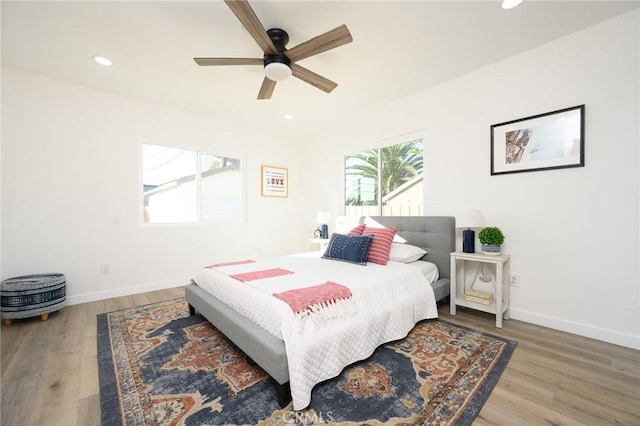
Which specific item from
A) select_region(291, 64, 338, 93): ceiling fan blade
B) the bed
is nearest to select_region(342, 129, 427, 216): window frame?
the bed

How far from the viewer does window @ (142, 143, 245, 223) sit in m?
3.81

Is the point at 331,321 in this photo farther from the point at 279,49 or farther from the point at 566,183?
the point at 566,183

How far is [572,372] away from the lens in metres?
1.78

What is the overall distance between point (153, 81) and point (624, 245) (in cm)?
491

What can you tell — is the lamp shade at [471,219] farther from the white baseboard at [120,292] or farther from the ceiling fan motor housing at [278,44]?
the white baseboard at [120,292]

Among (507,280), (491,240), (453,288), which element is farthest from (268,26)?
(507,280)

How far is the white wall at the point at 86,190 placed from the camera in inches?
113

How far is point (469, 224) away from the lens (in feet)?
8.73

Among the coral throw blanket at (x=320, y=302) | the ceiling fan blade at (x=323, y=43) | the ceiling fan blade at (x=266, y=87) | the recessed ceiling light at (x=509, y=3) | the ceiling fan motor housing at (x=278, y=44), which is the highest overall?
the recessed ceiling light at (x=509, y=3)

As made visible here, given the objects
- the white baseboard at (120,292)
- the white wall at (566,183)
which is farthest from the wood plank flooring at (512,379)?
the white baseboard at (120,292)

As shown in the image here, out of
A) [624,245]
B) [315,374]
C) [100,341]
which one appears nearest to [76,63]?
[100,341]

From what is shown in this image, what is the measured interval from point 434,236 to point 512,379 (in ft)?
5.28

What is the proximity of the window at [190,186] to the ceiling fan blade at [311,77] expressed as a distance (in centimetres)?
247

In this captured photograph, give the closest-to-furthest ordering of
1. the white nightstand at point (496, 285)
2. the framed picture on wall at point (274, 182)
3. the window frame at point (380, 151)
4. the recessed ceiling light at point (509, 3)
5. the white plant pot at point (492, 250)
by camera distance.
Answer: the recessed ceiling light at point (509, 3) < the white nightstand at point (496, 285) < the white plant pot at point (492, 250) < the window frame at point (380, 151) < the framed picture on wall at point (274, 182)
